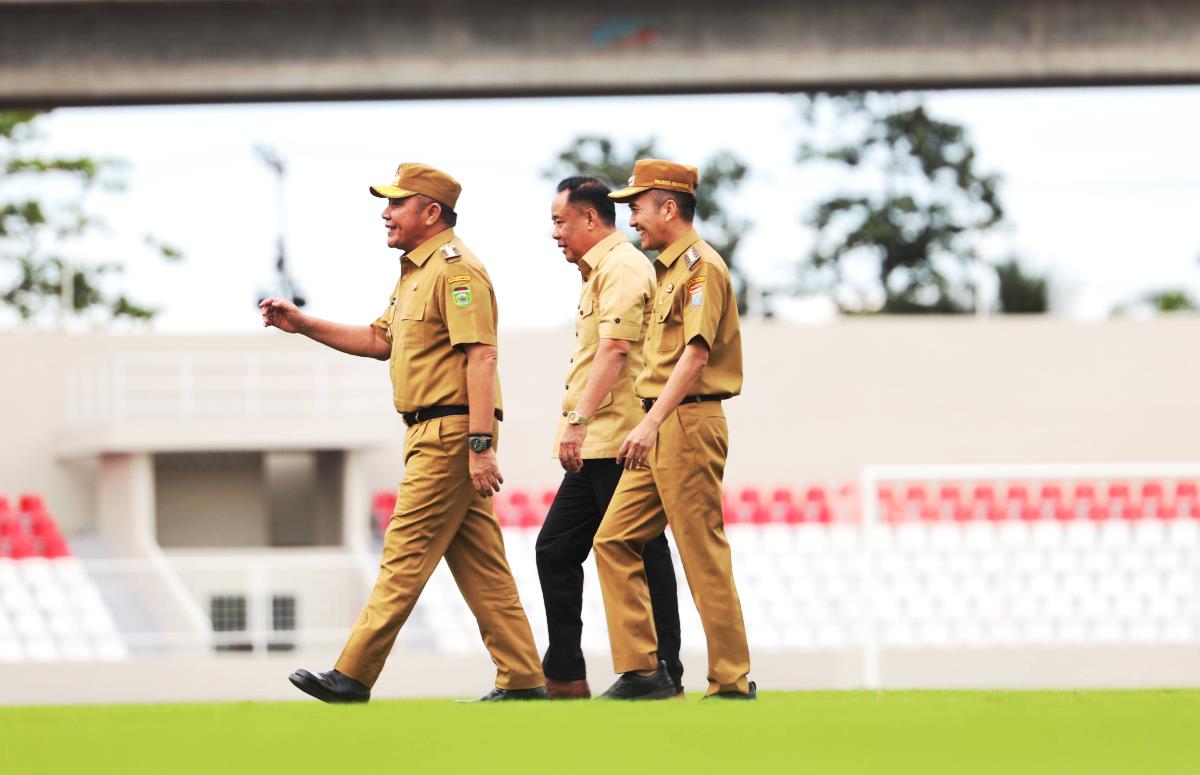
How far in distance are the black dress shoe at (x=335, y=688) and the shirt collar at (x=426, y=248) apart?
46.9 inches

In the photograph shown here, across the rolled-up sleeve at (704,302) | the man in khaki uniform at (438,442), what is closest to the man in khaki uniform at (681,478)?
the rolled-up sleeve at (704,302)

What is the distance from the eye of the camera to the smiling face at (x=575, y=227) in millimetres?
Result: 5766

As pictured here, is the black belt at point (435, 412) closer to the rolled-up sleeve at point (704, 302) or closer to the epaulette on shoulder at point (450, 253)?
the epaulette on shoulder at point (450, 253)

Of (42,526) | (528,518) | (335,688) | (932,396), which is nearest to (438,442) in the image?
(335,688)

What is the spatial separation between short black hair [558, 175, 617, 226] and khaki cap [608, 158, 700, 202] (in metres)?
0.29

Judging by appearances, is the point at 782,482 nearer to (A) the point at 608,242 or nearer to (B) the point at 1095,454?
(B) the point at 1095,454

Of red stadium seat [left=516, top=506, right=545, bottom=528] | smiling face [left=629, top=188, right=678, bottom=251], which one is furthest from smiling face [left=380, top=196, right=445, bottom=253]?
red stadium seat [left=516, top=506, right=545, bottom=528]

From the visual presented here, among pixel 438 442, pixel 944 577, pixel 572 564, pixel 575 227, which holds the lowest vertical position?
pixel 944 577

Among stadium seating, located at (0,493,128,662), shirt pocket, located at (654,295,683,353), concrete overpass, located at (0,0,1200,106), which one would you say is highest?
concrete overpass, located at (0,0,1200,106)

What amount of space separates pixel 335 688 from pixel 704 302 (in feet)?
4.83

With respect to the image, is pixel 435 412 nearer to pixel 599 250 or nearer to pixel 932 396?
pixel 599 250

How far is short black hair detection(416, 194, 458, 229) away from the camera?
5.51 meters

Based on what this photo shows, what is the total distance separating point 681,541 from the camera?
5.21 metres

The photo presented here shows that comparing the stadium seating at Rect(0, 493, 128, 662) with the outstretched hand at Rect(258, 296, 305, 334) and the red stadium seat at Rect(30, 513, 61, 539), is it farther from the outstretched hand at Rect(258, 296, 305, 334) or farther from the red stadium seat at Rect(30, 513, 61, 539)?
the outstretched hand at Rect(258, 296, 305, 334)
